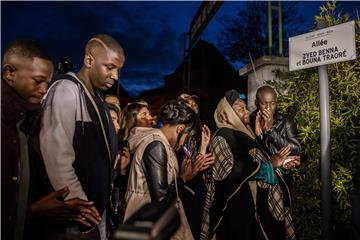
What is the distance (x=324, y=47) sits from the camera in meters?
3.40

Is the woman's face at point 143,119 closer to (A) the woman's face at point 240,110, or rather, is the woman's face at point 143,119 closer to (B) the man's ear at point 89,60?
(A) the woman's face at point 240,110

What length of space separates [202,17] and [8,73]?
16.2ft

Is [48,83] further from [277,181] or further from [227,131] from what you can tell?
[277,181]

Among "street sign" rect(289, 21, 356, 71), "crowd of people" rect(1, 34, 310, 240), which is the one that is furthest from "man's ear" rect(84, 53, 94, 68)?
"street sign" rect(289, 21, 356, 71)

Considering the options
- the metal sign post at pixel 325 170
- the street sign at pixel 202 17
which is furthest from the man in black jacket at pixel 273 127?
the street sign at pixel 202 17

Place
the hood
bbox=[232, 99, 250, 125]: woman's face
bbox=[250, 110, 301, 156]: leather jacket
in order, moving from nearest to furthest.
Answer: the hood
bbox=[232, 99, 250, 125]: woman's face
bbox=[250, 110, 301, 156]: leather jacket

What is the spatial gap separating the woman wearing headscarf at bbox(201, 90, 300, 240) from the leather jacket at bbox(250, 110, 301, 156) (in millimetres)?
396

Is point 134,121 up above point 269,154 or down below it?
above

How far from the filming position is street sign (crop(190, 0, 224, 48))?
19.9 ft

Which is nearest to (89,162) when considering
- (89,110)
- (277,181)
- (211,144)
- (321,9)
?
(89,110)

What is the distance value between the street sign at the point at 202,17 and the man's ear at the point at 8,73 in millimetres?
4271

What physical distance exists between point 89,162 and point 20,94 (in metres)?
0.56

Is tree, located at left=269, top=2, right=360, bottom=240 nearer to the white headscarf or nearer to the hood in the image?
the white headscarf

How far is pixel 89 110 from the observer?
2408 mm
